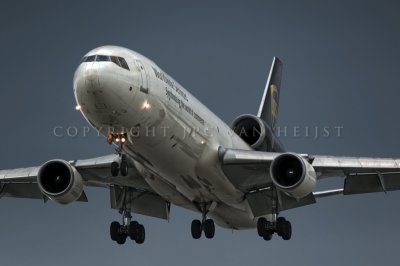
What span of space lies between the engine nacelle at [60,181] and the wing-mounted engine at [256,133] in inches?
343

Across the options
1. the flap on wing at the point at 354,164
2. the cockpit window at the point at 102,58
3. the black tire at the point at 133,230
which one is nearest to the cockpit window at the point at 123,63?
the cockpit window at the point at 102,58

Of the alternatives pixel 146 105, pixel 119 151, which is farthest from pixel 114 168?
pixel 146 105

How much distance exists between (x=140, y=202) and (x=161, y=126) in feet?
29.9

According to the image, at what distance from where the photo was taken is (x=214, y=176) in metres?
40.0

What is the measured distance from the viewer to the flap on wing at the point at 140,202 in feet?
144

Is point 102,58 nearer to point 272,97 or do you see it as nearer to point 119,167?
point 119,167

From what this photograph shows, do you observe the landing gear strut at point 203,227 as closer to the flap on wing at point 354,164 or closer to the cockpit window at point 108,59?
the flap on wing at point 354,164

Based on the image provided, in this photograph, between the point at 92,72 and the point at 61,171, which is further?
the point at 61,171

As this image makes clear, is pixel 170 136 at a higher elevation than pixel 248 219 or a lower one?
higher

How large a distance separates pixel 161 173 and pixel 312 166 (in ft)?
21.6

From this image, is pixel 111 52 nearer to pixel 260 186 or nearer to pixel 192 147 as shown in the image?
pixel 192 147

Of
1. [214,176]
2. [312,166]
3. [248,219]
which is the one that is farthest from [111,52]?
[248,219]

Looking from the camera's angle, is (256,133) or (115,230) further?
(256,133)

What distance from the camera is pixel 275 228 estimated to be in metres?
Result: 42.9
